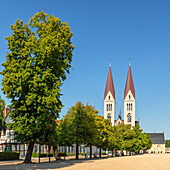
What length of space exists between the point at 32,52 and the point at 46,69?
2.41 meters

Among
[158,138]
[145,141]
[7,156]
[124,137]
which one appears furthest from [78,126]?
[158,138]

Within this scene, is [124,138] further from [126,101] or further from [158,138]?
[158,138]

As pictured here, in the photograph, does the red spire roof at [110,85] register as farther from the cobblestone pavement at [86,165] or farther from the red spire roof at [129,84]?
the cobblestone pavement at [86,165]

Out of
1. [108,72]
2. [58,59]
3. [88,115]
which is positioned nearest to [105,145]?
[88,115]

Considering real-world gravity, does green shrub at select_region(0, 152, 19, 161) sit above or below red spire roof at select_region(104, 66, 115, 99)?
below

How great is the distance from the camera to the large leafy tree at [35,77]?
3084cm

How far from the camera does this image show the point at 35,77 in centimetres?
3081

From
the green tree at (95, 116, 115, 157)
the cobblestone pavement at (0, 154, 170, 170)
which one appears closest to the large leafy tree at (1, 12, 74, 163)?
the cobblestone pavement at (0, 154, 170, 170)

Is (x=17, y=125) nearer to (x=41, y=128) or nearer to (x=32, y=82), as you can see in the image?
(x=41, y=128)

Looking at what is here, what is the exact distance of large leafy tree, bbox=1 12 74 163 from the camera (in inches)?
1214

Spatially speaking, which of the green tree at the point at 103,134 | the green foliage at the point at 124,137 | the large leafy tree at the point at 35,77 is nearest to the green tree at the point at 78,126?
the green tree at the point at 103,134

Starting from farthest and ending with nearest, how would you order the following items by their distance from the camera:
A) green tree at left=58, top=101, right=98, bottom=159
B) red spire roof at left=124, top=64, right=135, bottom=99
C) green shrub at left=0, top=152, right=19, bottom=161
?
red spire roof at left=124, top=64, right=135, bottom=99 → green tree at left=58, top=101, right=98, bottom=159 → green shrub at left=0, top=152, right=19, bottom=161

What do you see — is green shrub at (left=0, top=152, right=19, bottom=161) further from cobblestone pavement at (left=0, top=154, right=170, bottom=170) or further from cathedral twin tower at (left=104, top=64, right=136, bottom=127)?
cathedral twin tower at (left=104, top=64, right=136, bottom=127)

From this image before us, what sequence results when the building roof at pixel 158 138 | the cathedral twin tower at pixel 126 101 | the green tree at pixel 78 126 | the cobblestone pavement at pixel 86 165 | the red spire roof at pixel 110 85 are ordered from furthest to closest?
1. the building roof at pixel 158 138
2. the cathedral twin tower at pixel 126 101
3. the red spire roof at pixel 110 85
4. the green tree at pixel 78 126
5. the cobblestone pavement at pixel 86 165
